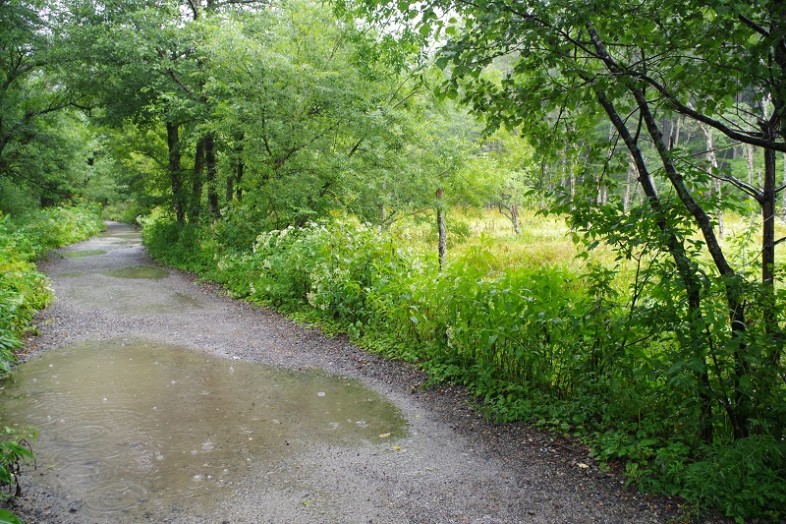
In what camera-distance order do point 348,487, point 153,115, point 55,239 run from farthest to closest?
point 55,239 → point 153,115 → point 348,487

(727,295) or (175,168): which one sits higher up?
(175,168)

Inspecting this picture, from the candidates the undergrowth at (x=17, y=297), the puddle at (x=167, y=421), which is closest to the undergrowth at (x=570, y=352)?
the puddle at (x=167, y=421)

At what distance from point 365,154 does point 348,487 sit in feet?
30.3

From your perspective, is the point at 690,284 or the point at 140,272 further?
the point at 140,272

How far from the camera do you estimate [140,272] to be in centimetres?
1435

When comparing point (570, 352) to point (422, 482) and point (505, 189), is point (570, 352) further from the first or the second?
point (505, 189)

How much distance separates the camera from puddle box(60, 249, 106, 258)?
1845 centimetres

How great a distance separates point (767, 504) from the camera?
297 centimetres

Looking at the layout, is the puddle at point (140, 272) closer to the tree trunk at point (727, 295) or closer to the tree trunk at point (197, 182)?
the tree trunk at point (197, 182)

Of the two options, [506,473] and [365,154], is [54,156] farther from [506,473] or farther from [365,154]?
[506,473]

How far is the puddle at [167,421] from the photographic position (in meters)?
3.65

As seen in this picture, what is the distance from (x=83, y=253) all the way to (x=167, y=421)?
17679 mm

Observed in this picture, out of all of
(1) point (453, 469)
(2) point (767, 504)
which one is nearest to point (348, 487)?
(1) point (453, 469)

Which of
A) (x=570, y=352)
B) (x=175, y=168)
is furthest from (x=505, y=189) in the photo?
(x=570, y=352)
